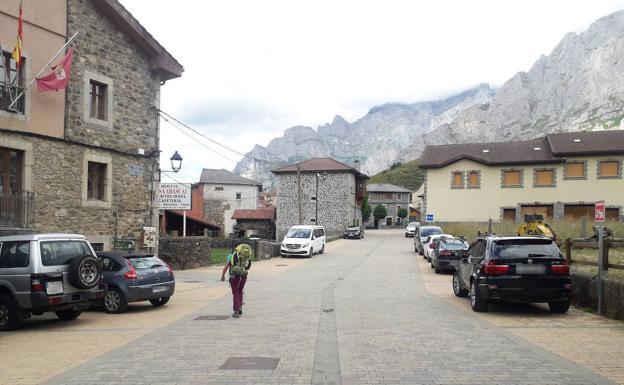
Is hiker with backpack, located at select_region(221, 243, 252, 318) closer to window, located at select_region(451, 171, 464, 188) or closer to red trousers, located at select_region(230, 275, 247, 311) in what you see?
red trousers, located at select_region(230, 275, 247, 311)

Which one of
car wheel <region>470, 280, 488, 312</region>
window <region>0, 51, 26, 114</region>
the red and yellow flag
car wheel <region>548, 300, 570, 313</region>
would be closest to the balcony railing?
window <region>0, 51, 26, 114</region>

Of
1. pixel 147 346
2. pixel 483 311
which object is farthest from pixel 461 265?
pixel 147 346

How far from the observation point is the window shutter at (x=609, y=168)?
45844 mm

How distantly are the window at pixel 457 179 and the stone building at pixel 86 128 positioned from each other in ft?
115

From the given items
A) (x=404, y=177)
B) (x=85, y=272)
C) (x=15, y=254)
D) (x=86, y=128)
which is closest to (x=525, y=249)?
(x=85, y=272)

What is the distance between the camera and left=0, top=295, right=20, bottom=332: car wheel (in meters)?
9.65

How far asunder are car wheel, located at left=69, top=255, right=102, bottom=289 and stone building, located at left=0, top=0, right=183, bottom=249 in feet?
15.7

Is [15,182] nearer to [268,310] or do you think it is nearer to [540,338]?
[268,310]

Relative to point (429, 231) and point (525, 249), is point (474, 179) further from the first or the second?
point (525, 249)

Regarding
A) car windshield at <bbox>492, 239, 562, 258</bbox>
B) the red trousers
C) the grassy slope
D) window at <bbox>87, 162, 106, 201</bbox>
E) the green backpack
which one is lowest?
the red trousers

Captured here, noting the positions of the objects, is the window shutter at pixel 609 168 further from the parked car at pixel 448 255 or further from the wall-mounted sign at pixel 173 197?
the wall-mounted sign at pixel 173 197

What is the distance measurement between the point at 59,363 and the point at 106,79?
525 inches

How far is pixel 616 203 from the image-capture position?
45812 millimetres

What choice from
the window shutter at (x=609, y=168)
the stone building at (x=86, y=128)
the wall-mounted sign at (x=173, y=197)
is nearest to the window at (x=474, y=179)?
the window shutter at (x=609, y=168)
